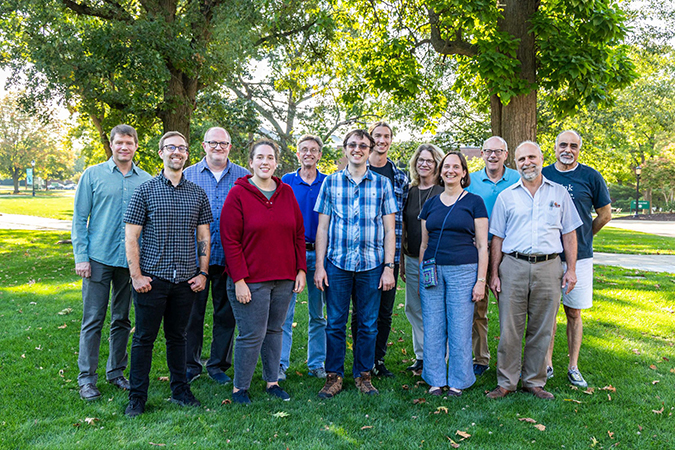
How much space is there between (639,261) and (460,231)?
1137 cm

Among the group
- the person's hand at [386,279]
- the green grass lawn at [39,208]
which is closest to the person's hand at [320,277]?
the person's hand at [386,279]

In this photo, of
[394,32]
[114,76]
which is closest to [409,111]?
[394,32]

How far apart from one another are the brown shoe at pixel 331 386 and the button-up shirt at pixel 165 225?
5.33ft

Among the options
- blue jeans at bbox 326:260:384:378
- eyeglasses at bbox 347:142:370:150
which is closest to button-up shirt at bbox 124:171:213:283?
blue jeans at bbox 326:260:384:378

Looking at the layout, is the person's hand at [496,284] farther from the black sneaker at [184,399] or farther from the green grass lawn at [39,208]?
the green grass lawn at [39,208]

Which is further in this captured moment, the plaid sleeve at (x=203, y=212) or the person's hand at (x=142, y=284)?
the plaid sleeve at (x=203, y=212)

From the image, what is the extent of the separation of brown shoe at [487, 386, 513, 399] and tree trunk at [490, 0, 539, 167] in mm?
A: 4707

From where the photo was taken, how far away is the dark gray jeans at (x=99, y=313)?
440 centimetres

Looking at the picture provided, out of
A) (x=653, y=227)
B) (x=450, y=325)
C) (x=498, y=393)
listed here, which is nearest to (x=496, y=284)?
(x=450, y=325)

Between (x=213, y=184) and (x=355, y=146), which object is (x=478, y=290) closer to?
(x=355, y=146)

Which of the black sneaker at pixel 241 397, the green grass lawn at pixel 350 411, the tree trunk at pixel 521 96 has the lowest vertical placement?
the green grass lawn at pixel 350 411

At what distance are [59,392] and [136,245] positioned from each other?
1.78 meters

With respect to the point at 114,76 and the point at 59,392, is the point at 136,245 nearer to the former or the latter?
the point at 59,392

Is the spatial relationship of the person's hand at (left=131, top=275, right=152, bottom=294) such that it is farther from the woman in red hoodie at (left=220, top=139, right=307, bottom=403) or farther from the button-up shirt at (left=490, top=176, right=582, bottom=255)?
the button-up shirt at (left=490, top=176, right=582, bottom=255)
